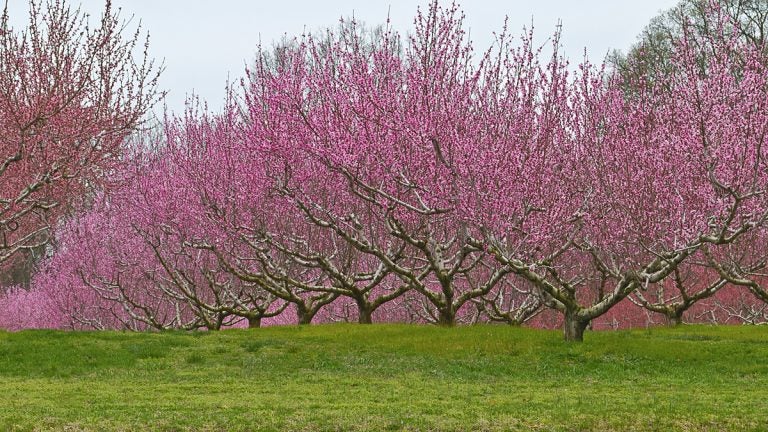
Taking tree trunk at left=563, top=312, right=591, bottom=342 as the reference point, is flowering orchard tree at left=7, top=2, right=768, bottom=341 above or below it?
above

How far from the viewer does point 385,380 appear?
54.0 feet

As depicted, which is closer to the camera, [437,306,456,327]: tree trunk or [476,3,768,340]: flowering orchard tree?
[476,3,768,340]: flowering orchard tree

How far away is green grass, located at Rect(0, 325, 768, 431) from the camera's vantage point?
11.9 meters

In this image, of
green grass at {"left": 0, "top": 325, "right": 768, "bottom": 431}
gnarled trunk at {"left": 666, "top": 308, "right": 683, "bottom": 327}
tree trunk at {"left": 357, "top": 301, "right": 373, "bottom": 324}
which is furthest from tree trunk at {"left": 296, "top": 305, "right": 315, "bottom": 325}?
gnarled trunk at {"left": 666, "top": 308, "right": 683, "bottom": 327}

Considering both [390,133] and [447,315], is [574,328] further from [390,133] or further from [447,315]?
[390,133]

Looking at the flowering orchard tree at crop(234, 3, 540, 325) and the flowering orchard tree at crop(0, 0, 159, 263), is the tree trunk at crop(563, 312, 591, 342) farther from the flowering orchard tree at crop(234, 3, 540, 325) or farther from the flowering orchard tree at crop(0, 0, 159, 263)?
the flowering orchard tree at crop(0, 0, 159, 263)

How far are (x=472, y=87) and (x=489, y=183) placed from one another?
3.23 meters

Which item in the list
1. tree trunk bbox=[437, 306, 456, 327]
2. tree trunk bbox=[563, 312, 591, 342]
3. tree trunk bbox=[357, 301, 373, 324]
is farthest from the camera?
tree trunk bbox=[357, 301, 373, 324]

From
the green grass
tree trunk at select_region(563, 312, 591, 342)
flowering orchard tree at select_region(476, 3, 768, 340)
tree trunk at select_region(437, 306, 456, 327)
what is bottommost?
the green grass

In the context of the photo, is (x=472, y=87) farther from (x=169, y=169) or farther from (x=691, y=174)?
(x=169, y=169)

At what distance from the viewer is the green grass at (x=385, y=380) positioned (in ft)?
39.0

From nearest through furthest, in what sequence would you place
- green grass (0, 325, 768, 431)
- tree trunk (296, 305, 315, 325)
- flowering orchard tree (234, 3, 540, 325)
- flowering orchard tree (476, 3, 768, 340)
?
green grass (0, 325, 768, 431) < flowering orchard tree (476, 3, 768, 340) < flowering orchard tree (234, 3, 540, 325) < tree trunk (296, 305, 315, 325)

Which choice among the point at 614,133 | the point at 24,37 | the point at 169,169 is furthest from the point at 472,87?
the point at 169,169

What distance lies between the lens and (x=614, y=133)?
69.9 ft
